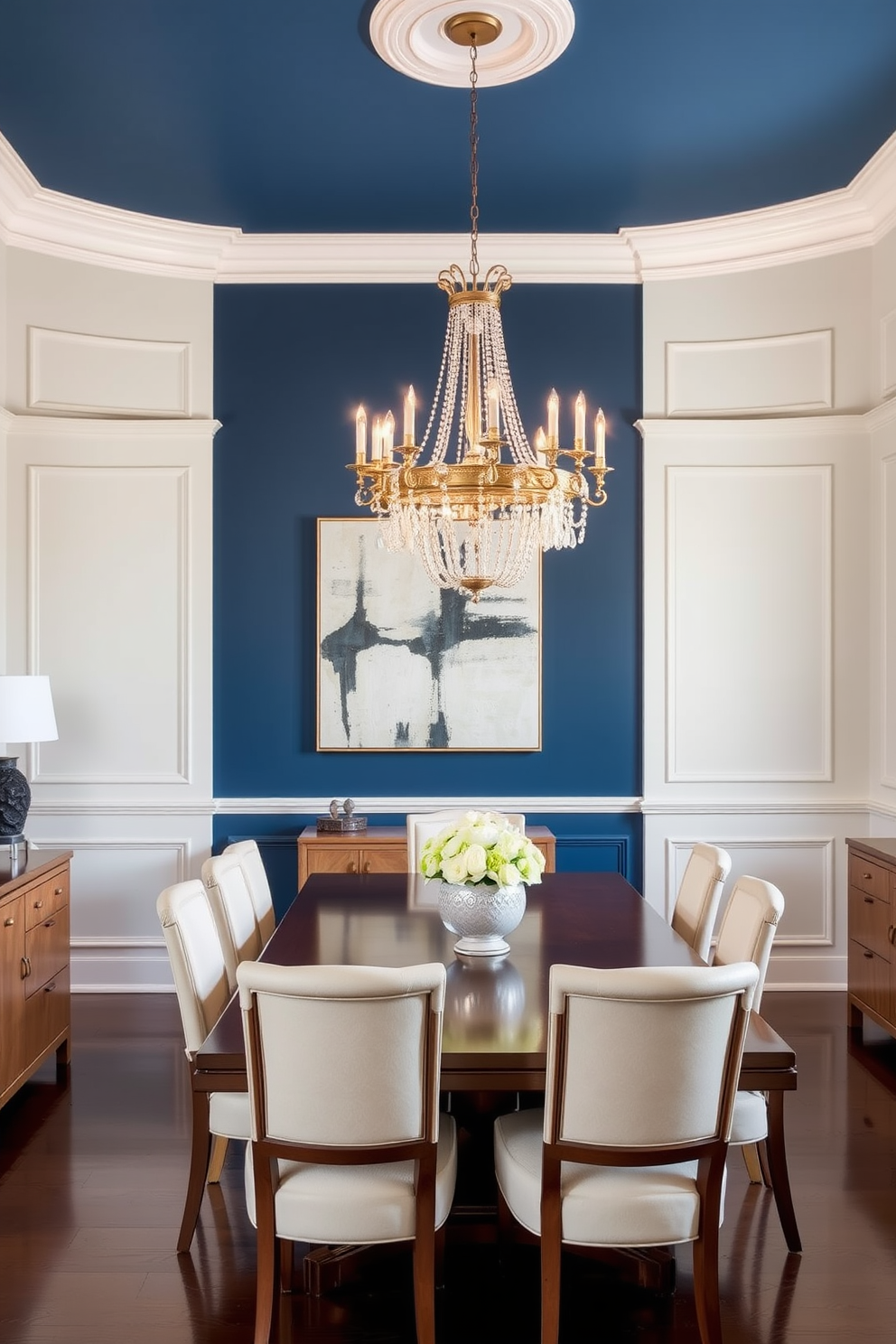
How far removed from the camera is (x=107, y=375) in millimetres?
5152

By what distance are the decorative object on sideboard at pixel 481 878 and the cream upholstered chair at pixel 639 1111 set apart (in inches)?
31.1

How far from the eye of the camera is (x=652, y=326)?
5.25m

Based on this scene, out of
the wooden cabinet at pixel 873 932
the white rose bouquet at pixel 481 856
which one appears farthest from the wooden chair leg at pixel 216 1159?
the wooden cabinet at pixel 873 932

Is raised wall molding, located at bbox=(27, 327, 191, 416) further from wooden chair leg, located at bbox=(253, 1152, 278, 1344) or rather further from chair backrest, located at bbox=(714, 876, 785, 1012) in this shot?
wooden chair leg, located at bbox=(253, 1152, 278, 1344)

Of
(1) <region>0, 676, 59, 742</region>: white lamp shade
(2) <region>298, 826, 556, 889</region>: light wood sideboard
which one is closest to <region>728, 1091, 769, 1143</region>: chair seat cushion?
(2) <region>298, 826, 556, 889</region>: light wood sideboard

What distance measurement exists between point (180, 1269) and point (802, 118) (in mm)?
4392

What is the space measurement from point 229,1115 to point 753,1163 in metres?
1.55

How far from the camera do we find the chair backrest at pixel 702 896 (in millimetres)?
3316

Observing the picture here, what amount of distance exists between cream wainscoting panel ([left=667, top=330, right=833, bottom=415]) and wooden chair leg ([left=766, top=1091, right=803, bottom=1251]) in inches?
137

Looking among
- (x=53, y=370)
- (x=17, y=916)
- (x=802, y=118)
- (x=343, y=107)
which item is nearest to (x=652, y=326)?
(x=802, y=118)

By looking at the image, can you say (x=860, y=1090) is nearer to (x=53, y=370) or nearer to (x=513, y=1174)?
(x=513, y=1174)

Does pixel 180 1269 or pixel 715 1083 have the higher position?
pixel 715 1083

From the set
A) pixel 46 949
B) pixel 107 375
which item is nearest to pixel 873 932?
pixel 46 949

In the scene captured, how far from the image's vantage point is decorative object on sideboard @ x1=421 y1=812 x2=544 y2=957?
2.91 m
